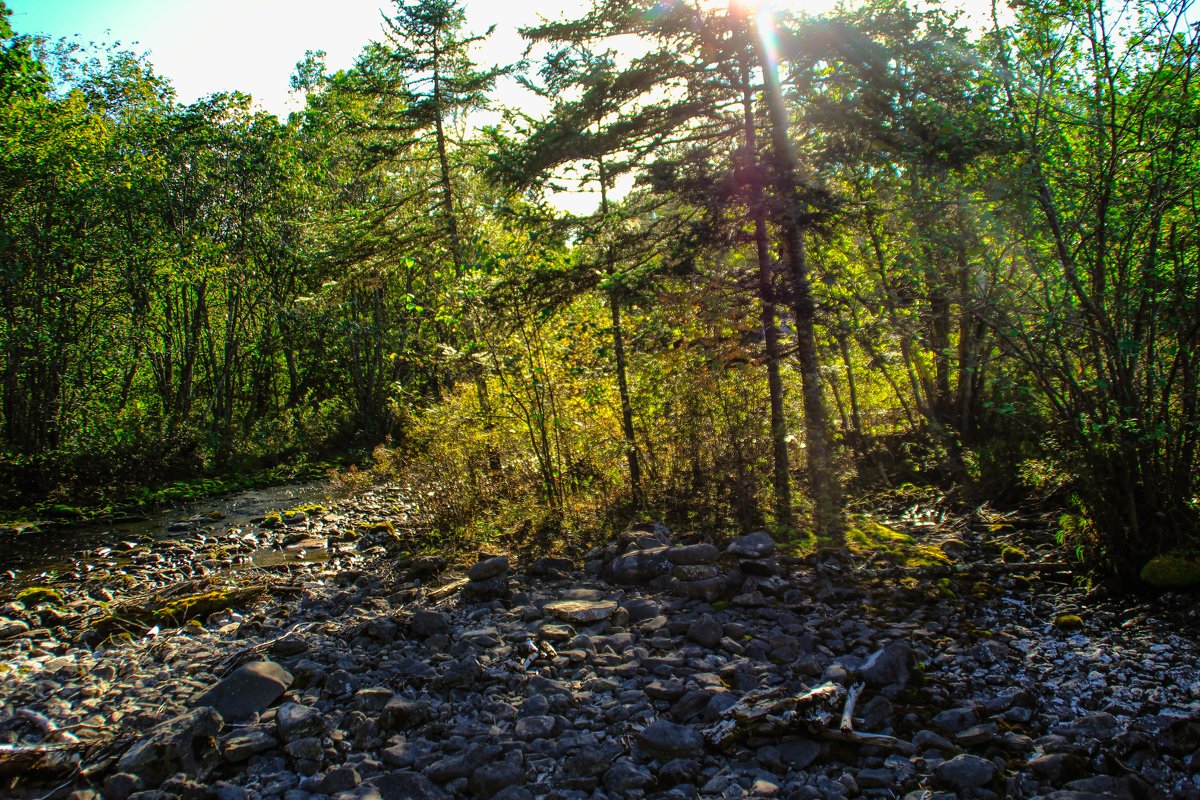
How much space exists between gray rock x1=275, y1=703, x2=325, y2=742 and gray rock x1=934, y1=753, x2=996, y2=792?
339 centimetres

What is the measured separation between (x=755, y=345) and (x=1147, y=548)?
13.4ft

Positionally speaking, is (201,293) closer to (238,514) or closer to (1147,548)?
(238,514)

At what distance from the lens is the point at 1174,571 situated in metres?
5.35

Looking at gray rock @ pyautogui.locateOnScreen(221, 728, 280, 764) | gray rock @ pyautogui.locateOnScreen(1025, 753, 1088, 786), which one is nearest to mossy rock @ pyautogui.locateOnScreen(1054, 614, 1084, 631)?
gray rock @ pyautogui.locateOnScreen(1025, 753, 1088, 786)

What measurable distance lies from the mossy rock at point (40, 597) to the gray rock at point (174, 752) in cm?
538

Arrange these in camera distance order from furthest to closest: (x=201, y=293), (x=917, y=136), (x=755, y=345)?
(x=201, y=293)
(x=755, y=345)
(x=917, y=136)

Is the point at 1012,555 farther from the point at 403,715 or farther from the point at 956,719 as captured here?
the point at 403,715

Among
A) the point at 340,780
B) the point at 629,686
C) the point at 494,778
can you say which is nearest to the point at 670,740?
the point at 629,686

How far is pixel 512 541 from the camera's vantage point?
28.2ft

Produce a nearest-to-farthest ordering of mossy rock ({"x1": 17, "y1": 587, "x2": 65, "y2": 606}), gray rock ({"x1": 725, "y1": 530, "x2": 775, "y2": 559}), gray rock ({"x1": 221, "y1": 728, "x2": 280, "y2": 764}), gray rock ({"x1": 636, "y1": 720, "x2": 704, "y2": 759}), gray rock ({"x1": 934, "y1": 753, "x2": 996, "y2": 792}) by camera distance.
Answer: gray rock ({"x1": 934, "y1": 753, "x2": 996, "y2": 792})
gray rock ({"x1": 636, "y1": 720, "x2": 704, "y2": 759})
gray rock ({"x1": 221, "y1": 728, "x2": 280, "y2": 764})
gray rock ({"x1": 725, "y1": 530, "x2": 775, "y2": 559})
mossy rock ({"x1": 17, "y1": 587, "x2": 65, "y2": 606})

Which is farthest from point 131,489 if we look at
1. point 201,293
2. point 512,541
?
point 512,541

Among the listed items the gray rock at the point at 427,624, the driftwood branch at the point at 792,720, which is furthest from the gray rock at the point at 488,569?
the driftwood branch at the point at 792,720

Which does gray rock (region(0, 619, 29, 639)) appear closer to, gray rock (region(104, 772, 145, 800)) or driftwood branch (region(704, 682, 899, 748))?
gray rock (region(104, 772, 145, 800))

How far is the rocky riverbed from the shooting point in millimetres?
3541
